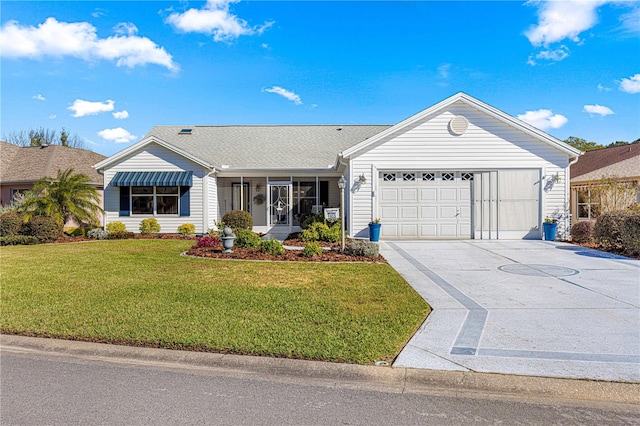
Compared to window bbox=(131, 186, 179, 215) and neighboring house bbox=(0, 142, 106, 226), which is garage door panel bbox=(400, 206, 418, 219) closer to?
window bbox=(131, 186, 179, 215)

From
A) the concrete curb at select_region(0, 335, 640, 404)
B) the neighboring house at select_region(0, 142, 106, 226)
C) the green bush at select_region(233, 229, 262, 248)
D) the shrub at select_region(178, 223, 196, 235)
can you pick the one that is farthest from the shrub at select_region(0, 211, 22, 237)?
the concrete curb at select_region(0, 335, 640, 404)

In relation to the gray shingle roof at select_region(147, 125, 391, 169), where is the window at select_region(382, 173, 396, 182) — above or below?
below

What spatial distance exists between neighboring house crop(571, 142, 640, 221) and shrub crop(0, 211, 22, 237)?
22618 millimetres

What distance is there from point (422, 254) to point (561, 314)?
5.92m

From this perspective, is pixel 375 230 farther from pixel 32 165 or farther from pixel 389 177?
pixel 32 165

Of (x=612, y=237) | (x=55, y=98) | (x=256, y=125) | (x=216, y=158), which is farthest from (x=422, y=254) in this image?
(x=55, y=98)

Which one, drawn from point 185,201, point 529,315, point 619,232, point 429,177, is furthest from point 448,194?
point 185,201

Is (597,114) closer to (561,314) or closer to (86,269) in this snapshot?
(561,314)

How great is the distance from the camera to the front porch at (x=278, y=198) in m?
19.4

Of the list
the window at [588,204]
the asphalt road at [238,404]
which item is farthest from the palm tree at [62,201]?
the window at [588,204]

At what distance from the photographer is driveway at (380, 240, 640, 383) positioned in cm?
420

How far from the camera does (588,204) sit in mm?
17531

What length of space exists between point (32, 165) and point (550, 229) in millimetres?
25885

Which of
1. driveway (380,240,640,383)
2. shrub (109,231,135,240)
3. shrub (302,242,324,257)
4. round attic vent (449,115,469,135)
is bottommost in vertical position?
driveway (380,240,640,383)
